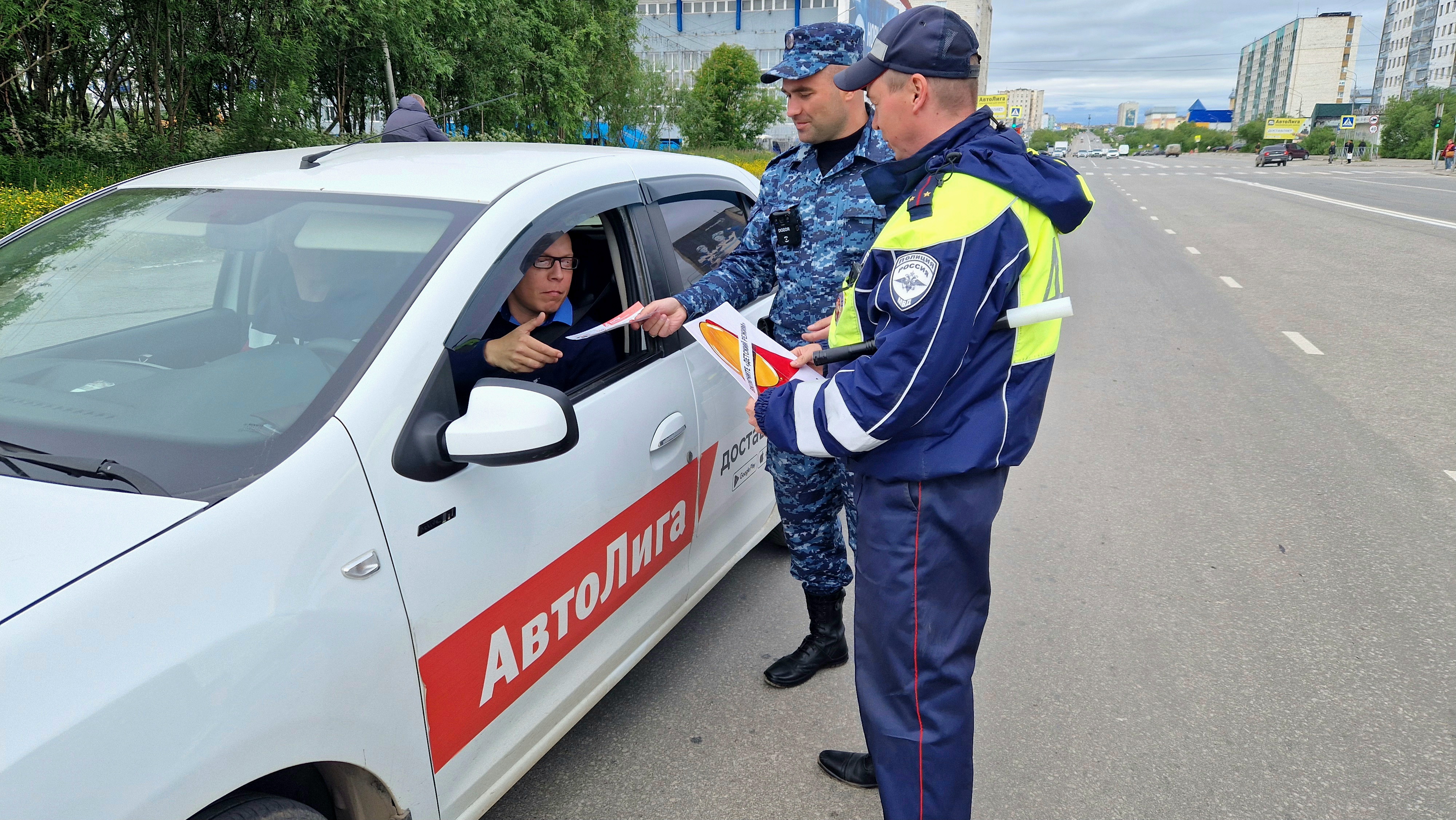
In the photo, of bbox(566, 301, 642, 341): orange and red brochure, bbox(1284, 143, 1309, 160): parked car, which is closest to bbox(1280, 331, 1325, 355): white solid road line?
bbox(566, 301, 642, 341): orange and red brochure

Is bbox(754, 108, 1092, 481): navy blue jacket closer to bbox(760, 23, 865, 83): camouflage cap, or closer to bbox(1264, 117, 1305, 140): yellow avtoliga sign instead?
bbox(760, 23, 865, 83): camouflage cap

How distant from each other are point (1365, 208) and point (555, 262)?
2394 cm

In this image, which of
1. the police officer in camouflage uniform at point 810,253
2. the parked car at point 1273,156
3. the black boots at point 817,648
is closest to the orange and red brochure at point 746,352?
the police officer in camouflage uniform at point 810,253

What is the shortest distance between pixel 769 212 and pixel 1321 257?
43.0 ft

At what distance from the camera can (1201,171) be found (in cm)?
5391

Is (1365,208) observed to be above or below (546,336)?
below

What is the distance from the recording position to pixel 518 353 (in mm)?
2447

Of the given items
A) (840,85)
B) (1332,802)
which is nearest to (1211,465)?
(1332,802)

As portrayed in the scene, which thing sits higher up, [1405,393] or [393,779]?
[393,779]

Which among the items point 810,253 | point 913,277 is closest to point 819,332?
point 810,253

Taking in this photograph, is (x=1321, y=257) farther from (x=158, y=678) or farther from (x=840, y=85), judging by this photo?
(x=158, y=678)

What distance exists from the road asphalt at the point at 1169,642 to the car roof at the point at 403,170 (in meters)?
1.62

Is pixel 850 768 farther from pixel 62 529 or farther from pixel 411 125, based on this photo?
pixel 411 125

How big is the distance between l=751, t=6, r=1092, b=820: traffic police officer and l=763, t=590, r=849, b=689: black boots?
2.87ft
